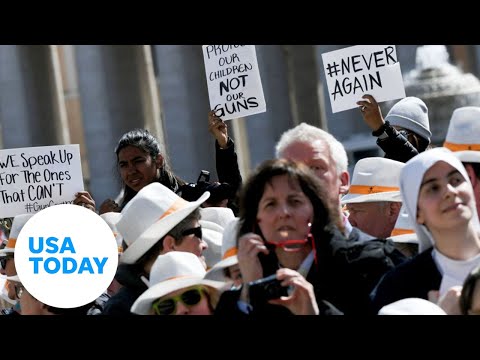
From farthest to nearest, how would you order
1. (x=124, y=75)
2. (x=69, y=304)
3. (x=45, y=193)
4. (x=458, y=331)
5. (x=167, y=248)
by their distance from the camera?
(x=124, y=75), (x=45, y=193), (x=167, y=248), (x=69, y=304), (x=458, y=331)

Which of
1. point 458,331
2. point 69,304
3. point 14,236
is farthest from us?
point 14,236

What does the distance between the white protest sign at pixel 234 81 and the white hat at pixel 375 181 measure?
3004 mm

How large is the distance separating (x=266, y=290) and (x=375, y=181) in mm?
4470

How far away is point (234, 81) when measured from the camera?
1617 cm

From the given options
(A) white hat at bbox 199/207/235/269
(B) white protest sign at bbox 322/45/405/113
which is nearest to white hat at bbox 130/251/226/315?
(A) white hat at bbox 199/207/235/269

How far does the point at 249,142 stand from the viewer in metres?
61.8

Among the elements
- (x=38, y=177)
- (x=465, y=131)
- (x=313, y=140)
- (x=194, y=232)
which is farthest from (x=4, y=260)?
(x=465, y=131)

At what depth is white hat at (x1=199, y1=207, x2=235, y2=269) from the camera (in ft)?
39.8

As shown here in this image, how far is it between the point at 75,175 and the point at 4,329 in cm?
783

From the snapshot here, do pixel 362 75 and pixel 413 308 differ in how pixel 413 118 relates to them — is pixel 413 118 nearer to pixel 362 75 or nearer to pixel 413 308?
pixel 362 75

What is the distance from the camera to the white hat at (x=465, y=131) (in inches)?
448

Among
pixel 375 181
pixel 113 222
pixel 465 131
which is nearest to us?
pixel 465 131

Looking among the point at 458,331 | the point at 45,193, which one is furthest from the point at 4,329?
the point at 45,193

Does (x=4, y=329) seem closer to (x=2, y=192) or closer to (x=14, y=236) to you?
(x=14, y=236)
